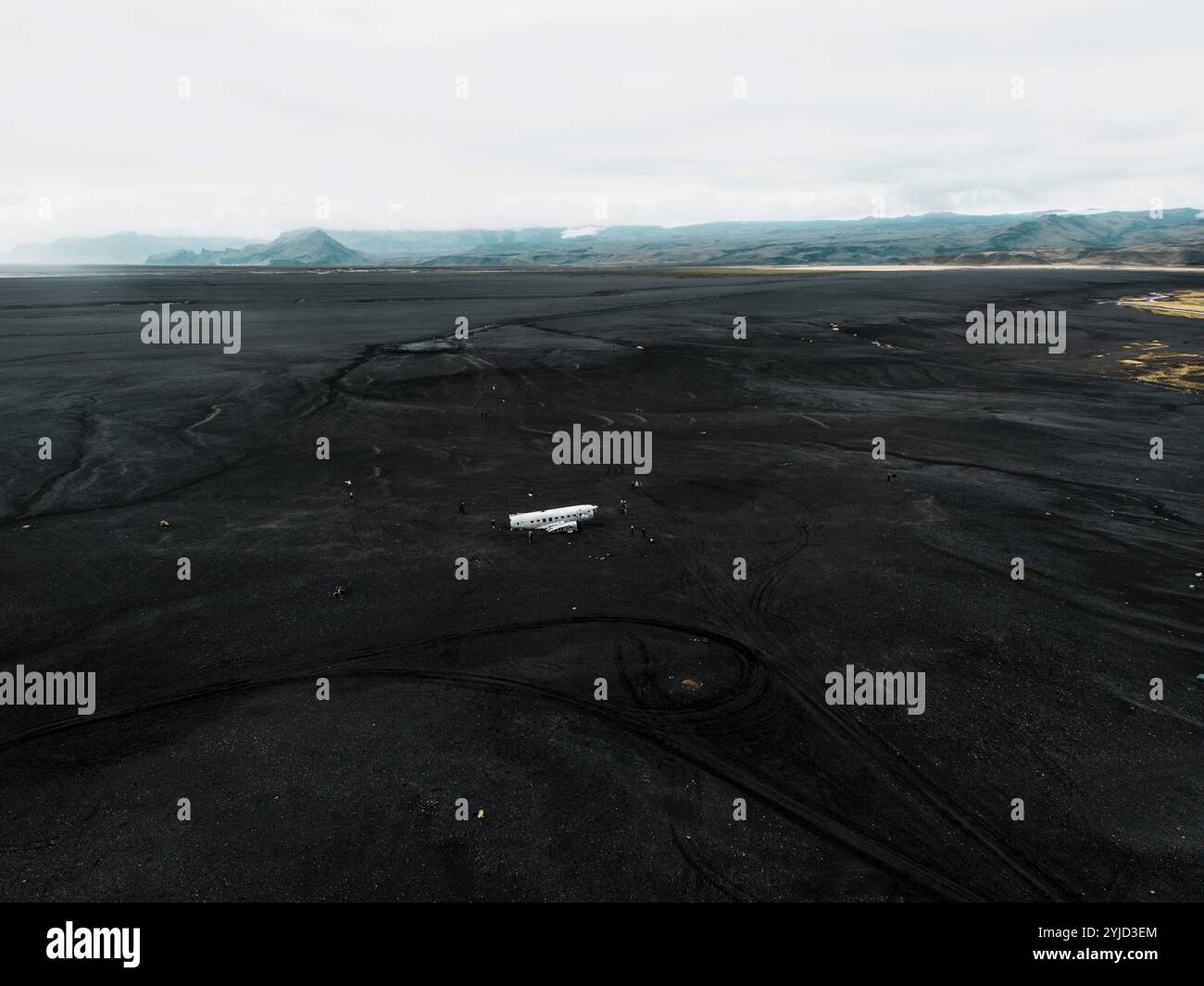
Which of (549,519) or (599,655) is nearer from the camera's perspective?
(599,655)

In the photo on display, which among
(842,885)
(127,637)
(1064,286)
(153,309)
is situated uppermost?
(1064,286)

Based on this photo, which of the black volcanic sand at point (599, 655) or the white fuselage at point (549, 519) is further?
the white fuselage at point (549, 519)

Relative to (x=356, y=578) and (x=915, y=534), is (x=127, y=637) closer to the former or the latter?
(x=356, y=578)

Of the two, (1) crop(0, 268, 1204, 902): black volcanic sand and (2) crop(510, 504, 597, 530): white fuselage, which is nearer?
(1) crop(0, 268, 1204, 902): black volcanic sand
